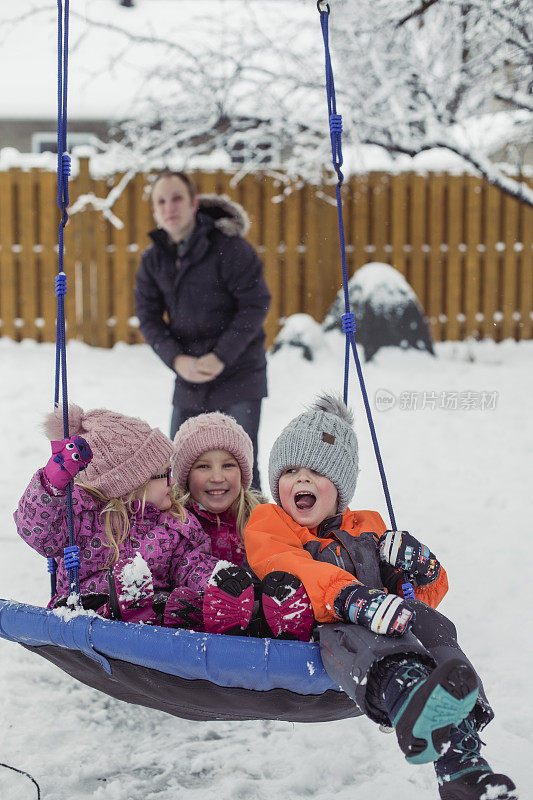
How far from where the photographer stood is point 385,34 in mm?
5617

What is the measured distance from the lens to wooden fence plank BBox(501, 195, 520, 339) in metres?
7.64

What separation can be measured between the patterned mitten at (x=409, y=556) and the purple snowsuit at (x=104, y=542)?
0.43m

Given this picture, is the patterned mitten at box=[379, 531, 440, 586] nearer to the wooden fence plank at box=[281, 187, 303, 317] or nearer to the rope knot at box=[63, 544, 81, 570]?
the rope knot at box=[63, 544, 81, 570]

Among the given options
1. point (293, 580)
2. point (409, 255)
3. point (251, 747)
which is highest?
point (409, 255)

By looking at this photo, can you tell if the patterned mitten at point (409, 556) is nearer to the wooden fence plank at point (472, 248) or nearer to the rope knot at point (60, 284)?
the rope knot at point (60, 284)

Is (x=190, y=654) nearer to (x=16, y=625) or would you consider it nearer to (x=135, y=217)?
(x=16, y=625)

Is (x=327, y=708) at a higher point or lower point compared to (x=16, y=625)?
lower

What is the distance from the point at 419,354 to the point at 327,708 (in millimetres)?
5139

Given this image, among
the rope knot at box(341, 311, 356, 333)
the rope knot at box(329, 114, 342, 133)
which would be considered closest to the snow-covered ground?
the rope knot at box(341, 311, 356, 333)

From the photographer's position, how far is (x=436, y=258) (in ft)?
24.9

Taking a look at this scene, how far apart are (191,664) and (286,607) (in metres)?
0.22

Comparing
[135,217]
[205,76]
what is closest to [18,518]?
[205,76]

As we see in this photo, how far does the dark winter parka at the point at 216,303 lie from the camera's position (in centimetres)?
283

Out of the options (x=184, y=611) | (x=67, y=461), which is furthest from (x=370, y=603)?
(x=67, y=461)
